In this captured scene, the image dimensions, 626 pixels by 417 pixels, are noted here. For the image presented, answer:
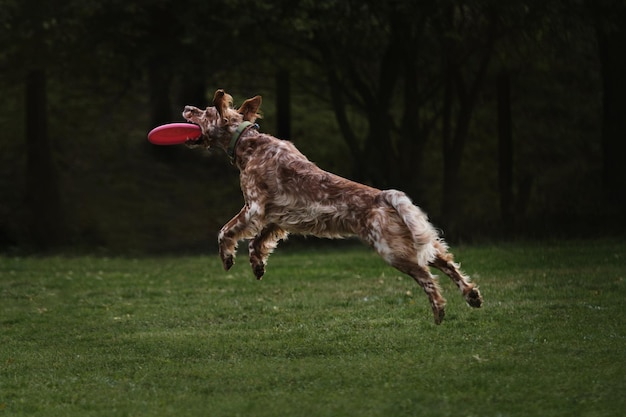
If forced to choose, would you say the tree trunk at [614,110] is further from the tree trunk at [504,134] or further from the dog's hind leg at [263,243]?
the dog's hind leg at [263,243]

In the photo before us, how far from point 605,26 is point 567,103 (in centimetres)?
705

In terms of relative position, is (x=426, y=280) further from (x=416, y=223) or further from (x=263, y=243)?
(x=263, y=243)

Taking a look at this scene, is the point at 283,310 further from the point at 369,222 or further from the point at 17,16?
the point at 17,16

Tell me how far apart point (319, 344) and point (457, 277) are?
149 centimetres

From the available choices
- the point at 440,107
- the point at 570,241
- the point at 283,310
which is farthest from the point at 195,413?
the point at 440,107

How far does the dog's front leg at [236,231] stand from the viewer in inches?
405

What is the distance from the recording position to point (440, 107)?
90.5 feet

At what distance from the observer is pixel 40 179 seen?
26297 millimetres

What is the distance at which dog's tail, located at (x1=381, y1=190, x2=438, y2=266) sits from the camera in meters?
9.20

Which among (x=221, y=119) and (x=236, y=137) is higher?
(x=221, y=119)

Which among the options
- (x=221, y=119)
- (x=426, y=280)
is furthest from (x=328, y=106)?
(x=426, y=280)

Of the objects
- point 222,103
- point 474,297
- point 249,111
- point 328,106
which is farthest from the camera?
point 328,106

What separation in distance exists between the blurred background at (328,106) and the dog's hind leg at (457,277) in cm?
1108

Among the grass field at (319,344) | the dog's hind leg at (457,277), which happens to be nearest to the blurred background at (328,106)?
the grass field at (319,344)
